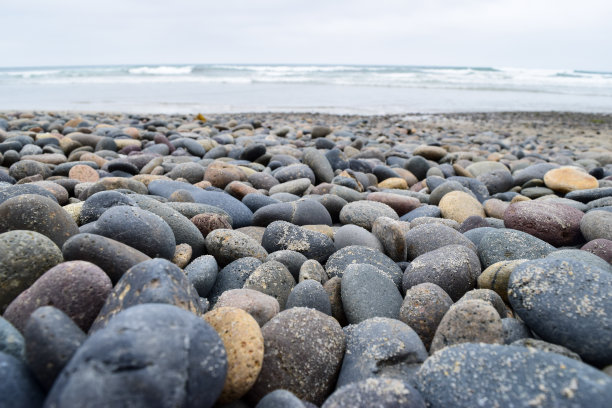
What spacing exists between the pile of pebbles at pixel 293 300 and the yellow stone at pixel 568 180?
50 centimetres

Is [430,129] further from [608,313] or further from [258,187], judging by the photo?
[608,313]

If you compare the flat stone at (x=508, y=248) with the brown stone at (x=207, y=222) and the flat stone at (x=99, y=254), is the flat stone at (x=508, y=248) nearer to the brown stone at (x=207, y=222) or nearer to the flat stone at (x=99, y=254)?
the brown stone at (x=207, y=222)

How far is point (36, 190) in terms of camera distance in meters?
2.43

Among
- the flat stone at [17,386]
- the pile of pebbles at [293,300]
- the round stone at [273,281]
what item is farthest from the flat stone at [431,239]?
the flat stone at [17,386]

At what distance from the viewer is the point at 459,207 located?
3.37 meters

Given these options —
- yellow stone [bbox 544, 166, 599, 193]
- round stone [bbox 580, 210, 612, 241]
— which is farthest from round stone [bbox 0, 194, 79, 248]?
yellow stone [bbox 544, 166, 599, 193]

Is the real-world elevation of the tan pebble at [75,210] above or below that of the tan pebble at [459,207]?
above

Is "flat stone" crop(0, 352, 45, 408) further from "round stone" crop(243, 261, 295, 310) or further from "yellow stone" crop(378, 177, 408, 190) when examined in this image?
"yellow stone" crop(378, 177, 408, 190)

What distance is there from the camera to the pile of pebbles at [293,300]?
106 cm

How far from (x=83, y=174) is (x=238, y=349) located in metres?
3.04

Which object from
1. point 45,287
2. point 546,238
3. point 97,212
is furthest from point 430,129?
point 45,287

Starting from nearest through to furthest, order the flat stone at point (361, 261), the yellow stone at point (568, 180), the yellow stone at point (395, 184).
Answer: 1. the flat stone at point (361, 261)
2. the yellow stone at point (568, 180)
3. the yellow stone at point (395, 184)

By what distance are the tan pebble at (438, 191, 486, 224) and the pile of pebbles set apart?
0.01m

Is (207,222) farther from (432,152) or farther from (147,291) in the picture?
(432,152)
